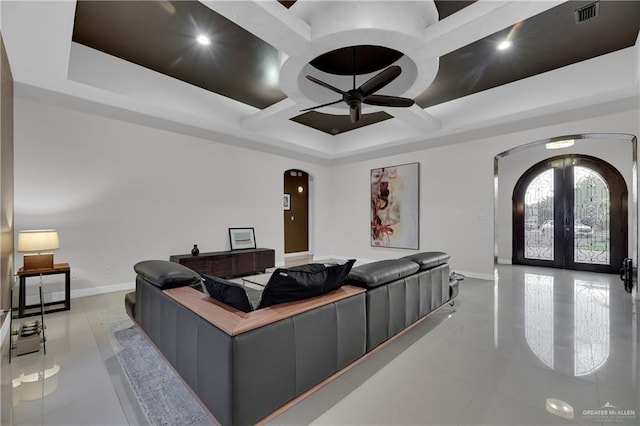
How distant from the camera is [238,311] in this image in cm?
160

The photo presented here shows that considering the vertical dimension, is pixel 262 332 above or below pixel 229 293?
below

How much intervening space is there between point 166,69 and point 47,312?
11.9ft

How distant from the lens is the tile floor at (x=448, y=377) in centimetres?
168

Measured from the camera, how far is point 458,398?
1.83 metres

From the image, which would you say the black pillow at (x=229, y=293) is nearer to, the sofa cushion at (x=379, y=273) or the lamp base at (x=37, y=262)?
the sofa cushion at (x=379, y=273)

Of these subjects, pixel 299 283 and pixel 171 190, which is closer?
pixel 299 283

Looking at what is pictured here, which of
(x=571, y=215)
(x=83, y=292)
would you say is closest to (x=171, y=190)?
(x=83, y=292)

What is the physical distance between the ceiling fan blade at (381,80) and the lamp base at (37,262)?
4.33 metres

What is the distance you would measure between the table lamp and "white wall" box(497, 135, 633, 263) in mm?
8687

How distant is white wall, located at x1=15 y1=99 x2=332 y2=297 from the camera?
12.8ft

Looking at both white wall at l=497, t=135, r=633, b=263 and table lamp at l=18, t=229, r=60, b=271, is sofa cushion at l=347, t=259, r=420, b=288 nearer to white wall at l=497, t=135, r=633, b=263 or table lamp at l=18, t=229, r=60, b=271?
table lamp at l=18, t=229, r=60, b=271

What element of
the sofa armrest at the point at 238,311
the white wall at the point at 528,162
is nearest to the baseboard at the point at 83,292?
the sofa armrest at the point at 238,311

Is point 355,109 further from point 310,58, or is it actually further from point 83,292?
point 83,292

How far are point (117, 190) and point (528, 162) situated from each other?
8.73m
